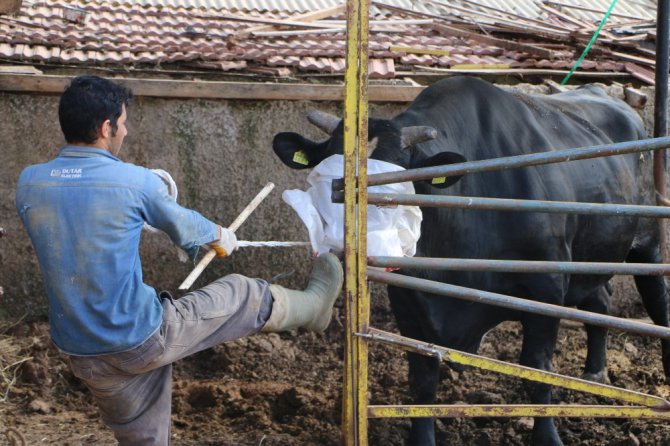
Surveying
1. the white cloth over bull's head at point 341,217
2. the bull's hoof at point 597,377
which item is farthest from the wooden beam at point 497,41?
the white cloth over bull's head at point 341,217

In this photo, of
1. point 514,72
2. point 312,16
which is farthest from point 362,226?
point 312,16

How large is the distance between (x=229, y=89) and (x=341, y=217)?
260 centimetres

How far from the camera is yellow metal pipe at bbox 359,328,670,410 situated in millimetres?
2982

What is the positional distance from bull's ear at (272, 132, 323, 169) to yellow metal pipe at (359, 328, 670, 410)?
1297mm

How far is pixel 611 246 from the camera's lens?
521 centimetres

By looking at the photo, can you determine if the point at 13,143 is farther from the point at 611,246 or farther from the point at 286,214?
the point at 611,246

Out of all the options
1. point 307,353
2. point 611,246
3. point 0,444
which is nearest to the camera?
point 0,444

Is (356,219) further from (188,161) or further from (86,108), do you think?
(188,161)

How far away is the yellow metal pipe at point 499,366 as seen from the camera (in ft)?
9.78

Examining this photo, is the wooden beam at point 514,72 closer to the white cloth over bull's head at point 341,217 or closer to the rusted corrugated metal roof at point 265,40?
the rusted corrugated metal roof at point 265,40

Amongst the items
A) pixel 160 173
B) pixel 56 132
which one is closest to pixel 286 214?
pixel 56 132

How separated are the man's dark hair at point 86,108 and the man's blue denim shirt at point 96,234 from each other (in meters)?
0.06

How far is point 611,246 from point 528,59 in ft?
7.40

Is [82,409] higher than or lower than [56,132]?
lower
